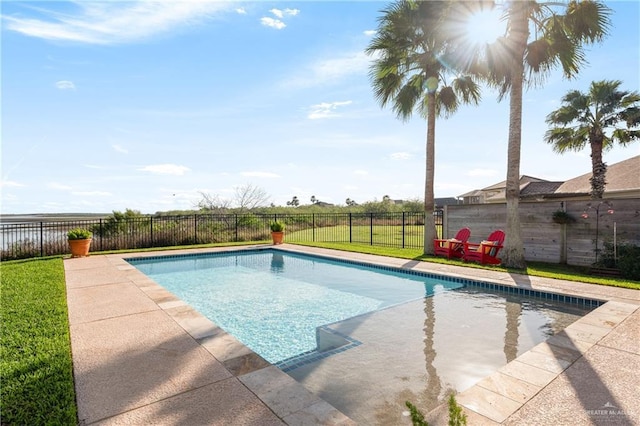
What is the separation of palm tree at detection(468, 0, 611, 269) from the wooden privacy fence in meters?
1.27

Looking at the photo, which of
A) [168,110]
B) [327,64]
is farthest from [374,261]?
[168,110]

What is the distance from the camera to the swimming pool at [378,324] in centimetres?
299

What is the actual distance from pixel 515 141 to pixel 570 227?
8.32ft

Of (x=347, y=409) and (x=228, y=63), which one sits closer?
(x=347, y=409)

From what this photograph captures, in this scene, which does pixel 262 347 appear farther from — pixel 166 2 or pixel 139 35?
pixel 139 35

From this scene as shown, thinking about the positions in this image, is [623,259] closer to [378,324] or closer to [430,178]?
[430,178]

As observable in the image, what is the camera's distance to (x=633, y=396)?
2.43 m

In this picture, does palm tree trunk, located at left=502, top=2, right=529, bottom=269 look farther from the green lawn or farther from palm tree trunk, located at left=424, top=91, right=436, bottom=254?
palm tree trunk, located at left=424, top=91, right=436, bottom=254

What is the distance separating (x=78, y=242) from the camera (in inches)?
375

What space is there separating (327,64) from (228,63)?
117 inches

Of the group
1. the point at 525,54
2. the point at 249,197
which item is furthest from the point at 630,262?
the point at 249,197

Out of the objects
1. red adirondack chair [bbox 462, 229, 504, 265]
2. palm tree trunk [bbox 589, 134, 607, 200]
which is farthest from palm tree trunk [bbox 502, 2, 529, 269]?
palm tree trunk [bbox 589, 134, 607, 200]

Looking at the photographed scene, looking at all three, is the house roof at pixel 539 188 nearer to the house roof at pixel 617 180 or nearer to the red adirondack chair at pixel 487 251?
the house roof at pixel 617 180

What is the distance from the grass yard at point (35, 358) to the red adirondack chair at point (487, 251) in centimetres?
843
